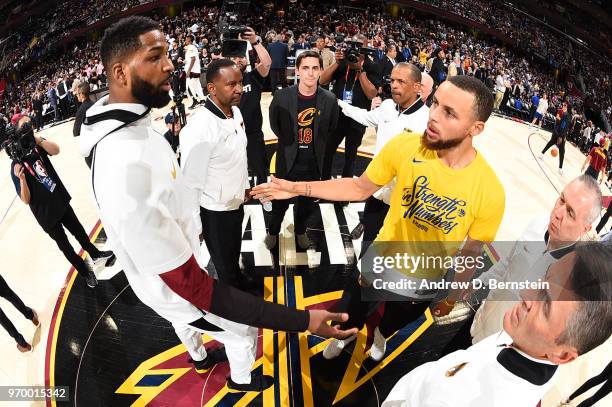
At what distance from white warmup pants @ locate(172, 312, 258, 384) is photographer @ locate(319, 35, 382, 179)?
2.63m

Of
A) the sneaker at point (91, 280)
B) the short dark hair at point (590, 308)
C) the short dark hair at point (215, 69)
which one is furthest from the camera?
the sneaker at point (91, 280)

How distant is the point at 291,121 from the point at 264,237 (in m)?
1.38

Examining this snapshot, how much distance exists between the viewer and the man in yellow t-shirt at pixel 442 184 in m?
1.94

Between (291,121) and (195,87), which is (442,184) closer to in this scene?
(291,121)

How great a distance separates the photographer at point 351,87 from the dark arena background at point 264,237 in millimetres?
62

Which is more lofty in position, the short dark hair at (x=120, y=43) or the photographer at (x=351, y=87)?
the short dark hair at (x=120, y=43)

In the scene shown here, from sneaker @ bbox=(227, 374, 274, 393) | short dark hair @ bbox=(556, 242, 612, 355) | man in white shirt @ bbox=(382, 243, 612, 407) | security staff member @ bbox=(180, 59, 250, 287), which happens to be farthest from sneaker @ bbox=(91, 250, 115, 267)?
short dark hair @ bbox=(556, 242, 612, 355)

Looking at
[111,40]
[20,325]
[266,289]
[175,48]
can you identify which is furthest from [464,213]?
[175,48]

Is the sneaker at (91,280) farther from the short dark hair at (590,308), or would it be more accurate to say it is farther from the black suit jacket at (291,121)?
the short dark hair at (590,308)

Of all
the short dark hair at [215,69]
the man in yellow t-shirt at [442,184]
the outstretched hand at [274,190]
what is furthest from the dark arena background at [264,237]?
the outstretched hand at [274,190]

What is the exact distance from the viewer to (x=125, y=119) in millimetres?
1394

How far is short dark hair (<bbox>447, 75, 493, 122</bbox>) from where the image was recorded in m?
1.91

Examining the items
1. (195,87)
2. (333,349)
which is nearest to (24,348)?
(333,349)

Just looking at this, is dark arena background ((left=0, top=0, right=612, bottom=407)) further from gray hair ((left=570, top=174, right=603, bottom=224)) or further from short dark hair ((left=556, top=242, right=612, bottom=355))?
short dark hair ((left=556, top=242, right=612, bottom=355))
